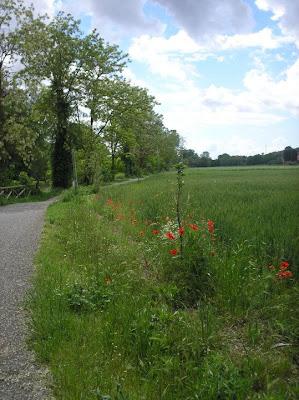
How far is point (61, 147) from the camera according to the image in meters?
32.9

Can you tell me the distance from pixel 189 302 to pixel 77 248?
12.3 feet

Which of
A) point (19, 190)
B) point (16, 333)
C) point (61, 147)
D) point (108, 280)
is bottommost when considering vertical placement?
point (16, 333)

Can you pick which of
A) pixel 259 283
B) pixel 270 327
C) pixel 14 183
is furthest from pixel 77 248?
pixel 14 183

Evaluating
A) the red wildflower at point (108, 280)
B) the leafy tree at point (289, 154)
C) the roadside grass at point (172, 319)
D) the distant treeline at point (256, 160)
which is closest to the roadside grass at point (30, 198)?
the roadside grass at point (172, 319)

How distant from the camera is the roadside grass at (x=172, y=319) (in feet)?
11.8

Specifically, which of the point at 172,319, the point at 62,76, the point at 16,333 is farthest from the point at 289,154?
the point at 16,333

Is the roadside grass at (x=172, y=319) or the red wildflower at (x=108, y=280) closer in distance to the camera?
the roadside grass at (x=172, y=319)

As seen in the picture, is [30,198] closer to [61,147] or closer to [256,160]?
[61,147]

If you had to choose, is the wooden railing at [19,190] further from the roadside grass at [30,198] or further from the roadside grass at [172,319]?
the roadside grass at [172,319]

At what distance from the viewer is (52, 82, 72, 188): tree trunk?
32.5 metres

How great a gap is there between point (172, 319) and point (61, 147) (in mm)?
29938

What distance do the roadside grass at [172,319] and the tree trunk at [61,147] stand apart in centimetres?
2587

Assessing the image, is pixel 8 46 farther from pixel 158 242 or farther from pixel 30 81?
pixel 158 242

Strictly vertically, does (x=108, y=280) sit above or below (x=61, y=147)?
below
